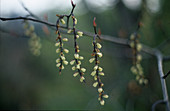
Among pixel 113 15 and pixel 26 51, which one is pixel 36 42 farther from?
pixel 26 51

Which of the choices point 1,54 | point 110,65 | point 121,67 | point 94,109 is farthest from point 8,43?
point 94,109

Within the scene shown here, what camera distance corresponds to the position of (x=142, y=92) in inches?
95.2

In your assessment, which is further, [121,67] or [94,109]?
[121,67]

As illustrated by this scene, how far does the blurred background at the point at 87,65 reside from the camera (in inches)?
101

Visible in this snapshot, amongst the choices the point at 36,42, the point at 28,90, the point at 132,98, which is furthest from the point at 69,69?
the point at 36,42

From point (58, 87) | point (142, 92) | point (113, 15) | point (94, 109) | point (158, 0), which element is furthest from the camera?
point (58, 87)

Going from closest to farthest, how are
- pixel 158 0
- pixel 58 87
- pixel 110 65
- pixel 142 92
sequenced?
pixel 142 92
pixel 158 0
pixel 110 65
pixel 58 87

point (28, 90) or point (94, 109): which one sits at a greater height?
point (28, 90)

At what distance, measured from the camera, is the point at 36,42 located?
4.82ft

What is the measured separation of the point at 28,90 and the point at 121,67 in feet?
12.2

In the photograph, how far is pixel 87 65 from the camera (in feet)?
13.9

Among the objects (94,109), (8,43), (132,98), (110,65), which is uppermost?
(8,43)

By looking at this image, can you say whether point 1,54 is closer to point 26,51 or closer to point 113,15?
point 26,51

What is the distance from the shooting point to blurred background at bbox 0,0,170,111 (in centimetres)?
258
